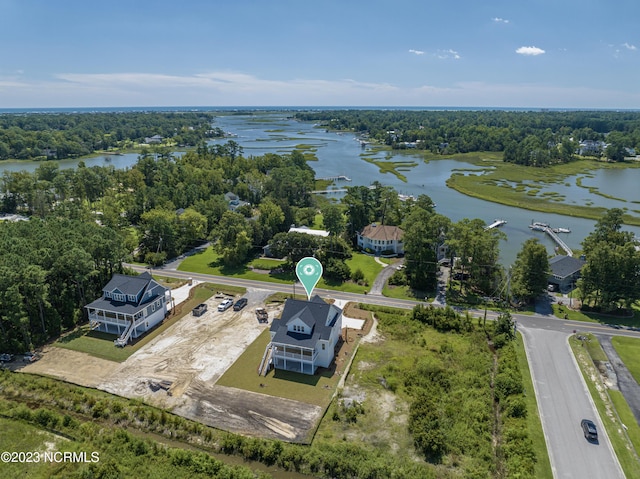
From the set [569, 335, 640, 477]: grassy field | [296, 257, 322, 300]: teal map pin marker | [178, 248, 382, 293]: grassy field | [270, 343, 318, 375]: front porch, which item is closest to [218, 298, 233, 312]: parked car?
[178, 248, 382, 293]: grassy field

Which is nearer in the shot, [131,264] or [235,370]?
[235,370]

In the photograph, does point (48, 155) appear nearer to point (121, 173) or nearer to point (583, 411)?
point (121, 173)

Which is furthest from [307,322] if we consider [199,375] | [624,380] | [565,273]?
[565,273]

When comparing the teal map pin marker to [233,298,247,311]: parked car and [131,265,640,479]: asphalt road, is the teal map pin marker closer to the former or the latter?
[131,265,640,479]: asphalt road

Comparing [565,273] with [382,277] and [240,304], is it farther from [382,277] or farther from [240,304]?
[240,304]

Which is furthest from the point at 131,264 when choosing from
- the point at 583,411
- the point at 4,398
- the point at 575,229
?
the point at 575,229

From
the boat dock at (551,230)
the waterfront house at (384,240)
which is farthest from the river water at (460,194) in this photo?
the waterfront house at (384,240)
